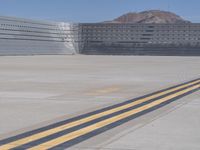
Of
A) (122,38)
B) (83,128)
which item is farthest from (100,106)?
(122,38)

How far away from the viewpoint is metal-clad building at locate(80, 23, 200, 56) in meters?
73.9

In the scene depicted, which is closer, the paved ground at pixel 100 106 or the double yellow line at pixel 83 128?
the double yellow line at pixel 83 128

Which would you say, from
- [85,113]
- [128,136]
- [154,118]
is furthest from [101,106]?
[128,136]

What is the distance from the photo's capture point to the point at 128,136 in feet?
25.8

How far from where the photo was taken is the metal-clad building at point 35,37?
58.8m

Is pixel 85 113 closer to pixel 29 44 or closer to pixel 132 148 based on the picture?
pixel 132 148

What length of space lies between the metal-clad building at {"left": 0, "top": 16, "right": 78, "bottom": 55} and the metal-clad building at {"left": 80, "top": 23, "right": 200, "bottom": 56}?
2856 mm

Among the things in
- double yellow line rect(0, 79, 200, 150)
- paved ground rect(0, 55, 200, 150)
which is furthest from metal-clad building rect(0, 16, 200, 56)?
double yellow line rect(0, 79, 200, 150)

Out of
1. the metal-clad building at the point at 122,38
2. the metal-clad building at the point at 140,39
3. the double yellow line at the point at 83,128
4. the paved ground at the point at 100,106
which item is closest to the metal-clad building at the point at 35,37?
the metal-clad building at the point at 122,38

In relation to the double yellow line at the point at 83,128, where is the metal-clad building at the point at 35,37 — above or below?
below

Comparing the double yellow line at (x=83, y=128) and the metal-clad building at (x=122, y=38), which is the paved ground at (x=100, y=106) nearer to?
the double yellow line at (x=83, y=128)

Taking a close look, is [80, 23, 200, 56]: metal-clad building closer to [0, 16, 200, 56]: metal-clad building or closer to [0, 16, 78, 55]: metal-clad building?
[0, 16, 200, 56]: metal-clad building

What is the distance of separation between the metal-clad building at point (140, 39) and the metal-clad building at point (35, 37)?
286cm

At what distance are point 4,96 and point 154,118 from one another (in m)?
4.75
